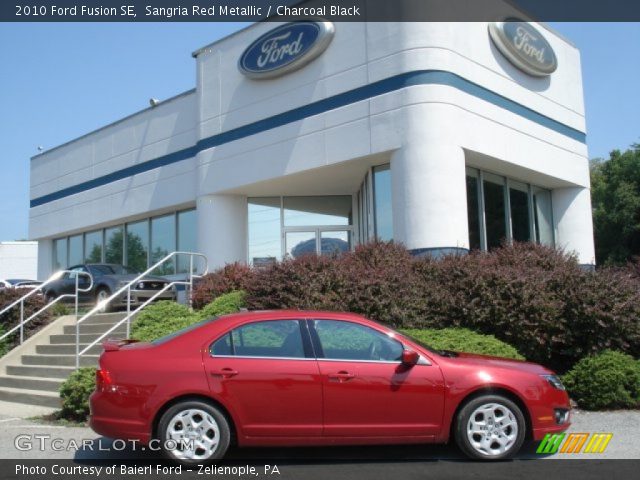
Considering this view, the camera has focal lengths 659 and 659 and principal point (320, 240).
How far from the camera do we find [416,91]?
14.0 m

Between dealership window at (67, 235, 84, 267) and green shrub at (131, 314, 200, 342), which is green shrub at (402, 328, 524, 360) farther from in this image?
dealership window at (67, 235, 84, 267)

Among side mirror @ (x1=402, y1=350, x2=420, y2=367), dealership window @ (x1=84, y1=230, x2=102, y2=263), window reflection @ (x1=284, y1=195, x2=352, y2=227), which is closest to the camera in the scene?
side mirror @ (x1=402, y1=350, x2=420, y2=367)

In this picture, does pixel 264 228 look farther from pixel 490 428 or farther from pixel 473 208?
pixel 490 428

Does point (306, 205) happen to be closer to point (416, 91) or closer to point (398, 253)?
point (416, 91)

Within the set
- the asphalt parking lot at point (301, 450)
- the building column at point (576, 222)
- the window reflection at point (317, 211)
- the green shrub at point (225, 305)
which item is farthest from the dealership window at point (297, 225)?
the asphalt parking lot at point (301, 450)

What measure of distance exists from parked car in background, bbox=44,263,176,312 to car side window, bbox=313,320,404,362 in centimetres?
943

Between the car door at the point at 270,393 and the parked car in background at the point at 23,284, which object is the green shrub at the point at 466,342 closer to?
the car door at the point at 270,393

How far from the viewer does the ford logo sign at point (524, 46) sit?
1576 cm

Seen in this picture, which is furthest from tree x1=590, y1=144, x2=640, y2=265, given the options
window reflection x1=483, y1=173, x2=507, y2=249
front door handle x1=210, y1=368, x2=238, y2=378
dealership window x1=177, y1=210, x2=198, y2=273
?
front door handle x1=210, y1=368, x2=238, y2=378

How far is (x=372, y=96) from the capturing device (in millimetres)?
14539

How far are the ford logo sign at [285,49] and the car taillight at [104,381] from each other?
11.2 meters

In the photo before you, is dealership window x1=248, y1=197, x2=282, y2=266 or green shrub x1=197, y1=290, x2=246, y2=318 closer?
green shrub x1=197, y1=290, x2=246, y2=318

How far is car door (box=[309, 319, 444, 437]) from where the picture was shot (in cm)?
596

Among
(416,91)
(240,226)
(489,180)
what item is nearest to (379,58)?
(416,91)
